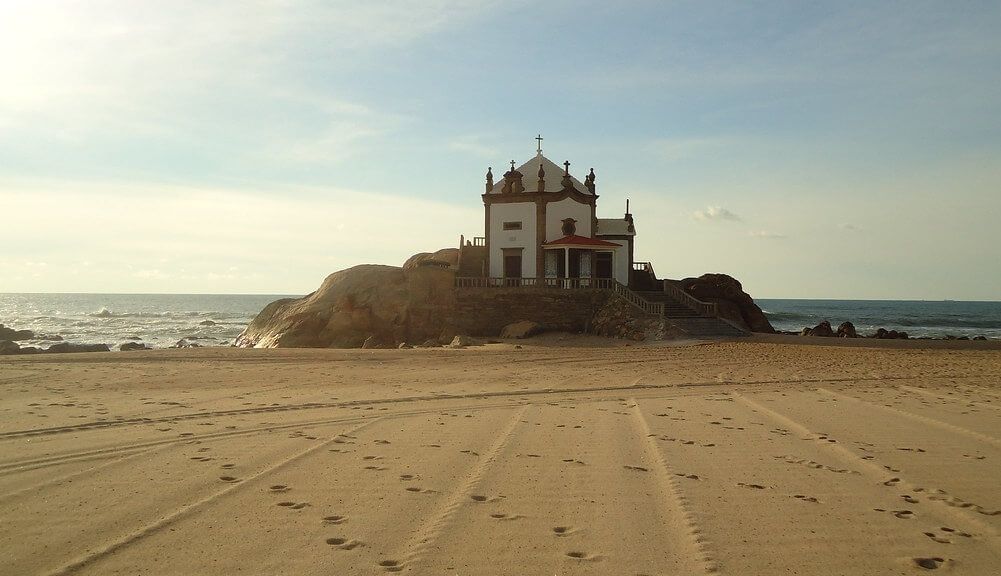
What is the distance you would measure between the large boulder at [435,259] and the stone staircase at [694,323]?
33.3 ft

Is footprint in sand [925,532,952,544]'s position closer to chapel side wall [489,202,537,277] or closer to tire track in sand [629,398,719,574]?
tire track in sand [629,398,719,574]

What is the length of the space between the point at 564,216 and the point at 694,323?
955 centimetres

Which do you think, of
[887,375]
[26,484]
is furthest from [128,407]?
[887,375]

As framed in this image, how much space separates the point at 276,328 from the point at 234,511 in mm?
30757

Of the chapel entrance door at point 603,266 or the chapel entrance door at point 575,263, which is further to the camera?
the chapel entrance door at point 603,266

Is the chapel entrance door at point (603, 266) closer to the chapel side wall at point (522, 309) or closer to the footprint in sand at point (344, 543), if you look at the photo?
the chapel side wall at point (522, 309)

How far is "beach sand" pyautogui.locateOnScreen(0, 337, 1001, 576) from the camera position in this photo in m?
5.09

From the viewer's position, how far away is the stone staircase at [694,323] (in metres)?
28.6

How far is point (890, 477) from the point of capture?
704 cm

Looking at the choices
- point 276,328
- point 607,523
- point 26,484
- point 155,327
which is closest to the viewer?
point 607,523

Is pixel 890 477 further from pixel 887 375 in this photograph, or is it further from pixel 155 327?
pixel 155 327

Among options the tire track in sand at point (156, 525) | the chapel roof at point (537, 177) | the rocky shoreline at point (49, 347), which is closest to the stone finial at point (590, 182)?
the chapel roof at point (537, 177)

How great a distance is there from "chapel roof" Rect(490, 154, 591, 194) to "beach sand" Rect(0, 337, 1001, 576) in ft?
77.1

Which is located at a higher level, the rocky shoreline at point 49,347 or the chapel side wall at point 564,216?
the chapel side wall at point 564,216
